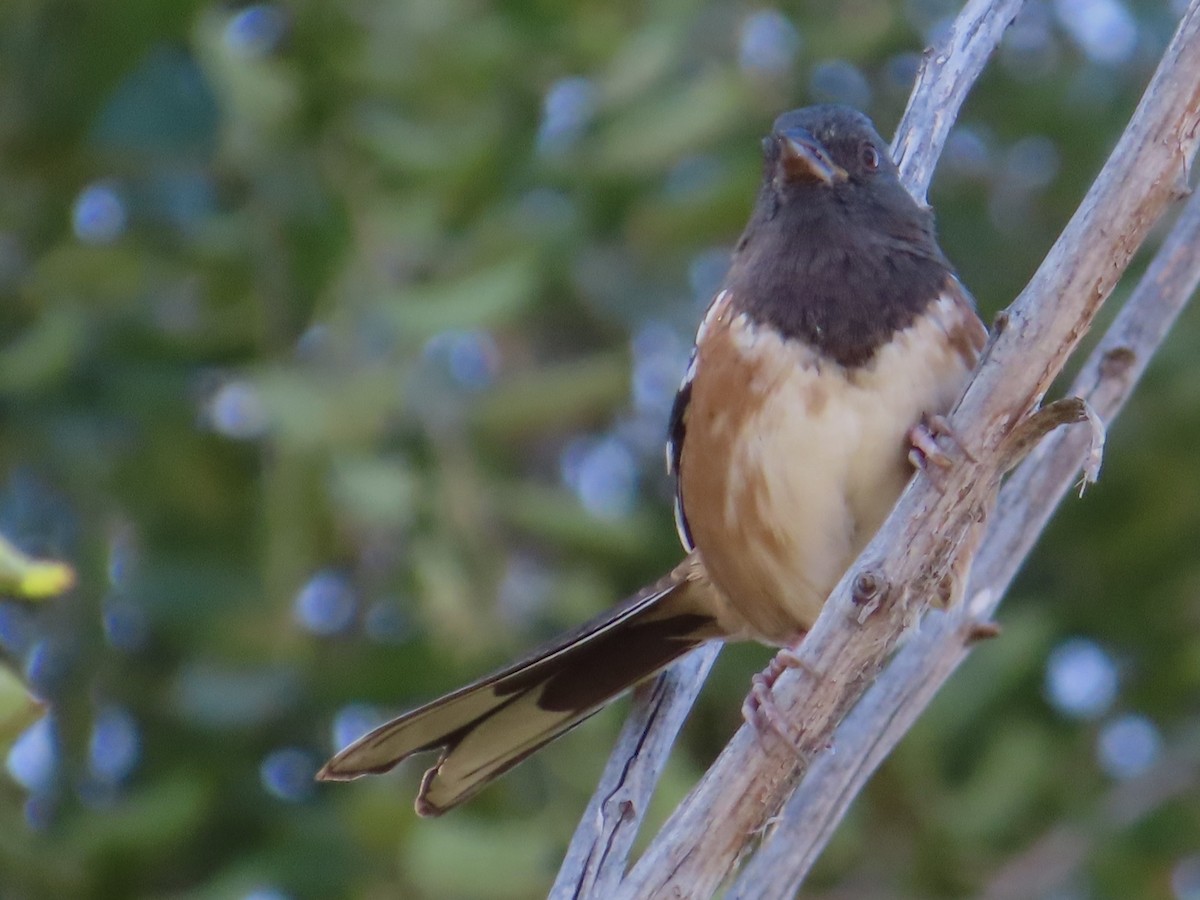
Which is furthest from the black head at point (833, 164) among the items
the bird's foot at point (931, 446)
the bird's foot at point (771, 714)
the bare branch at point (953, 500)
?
the bird's foot at point (771, 714)

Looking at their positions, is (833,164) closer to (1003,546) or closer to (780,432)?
(780,432)

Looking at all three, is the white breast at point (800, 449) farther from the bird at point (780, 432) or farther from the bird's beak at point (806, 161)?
the bird's beak at point (806, 161)

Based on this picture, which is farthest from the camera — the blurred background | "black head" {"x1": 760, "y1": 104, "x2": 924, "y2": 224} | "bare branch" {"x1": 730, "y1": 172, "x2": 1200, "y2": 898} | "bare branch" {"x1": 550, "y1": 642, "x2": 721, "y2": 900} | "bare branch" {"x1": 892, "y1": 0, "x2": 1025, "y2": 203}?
the blurred background

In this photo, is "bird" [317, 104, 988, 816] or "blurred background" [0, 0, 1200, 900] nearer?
"bird" [317, 104, 988, 816]

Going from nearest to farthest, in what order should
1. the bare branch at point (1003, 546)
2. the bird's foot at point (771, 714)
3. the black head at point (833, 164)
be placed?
the bird's foot at point (771, 714), the bare branch at point (1003, 546), the black head at point (833, 164)

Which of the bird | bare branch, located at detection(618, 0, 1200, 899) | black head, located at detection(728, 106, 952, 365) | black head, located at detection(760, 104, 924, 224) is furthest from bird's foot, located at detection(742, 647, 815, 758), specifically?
black head, located at detection(760, 104, 924, 224)

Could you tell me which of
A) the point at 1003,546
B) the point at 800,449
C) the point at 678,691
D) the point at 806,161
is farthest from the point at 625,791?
the point at 806,161

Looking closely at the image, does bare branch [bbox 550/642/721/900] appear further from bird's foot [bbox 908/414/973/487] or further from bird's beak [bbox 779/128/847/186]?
bird's beak [bbox 779/128/847/186]
